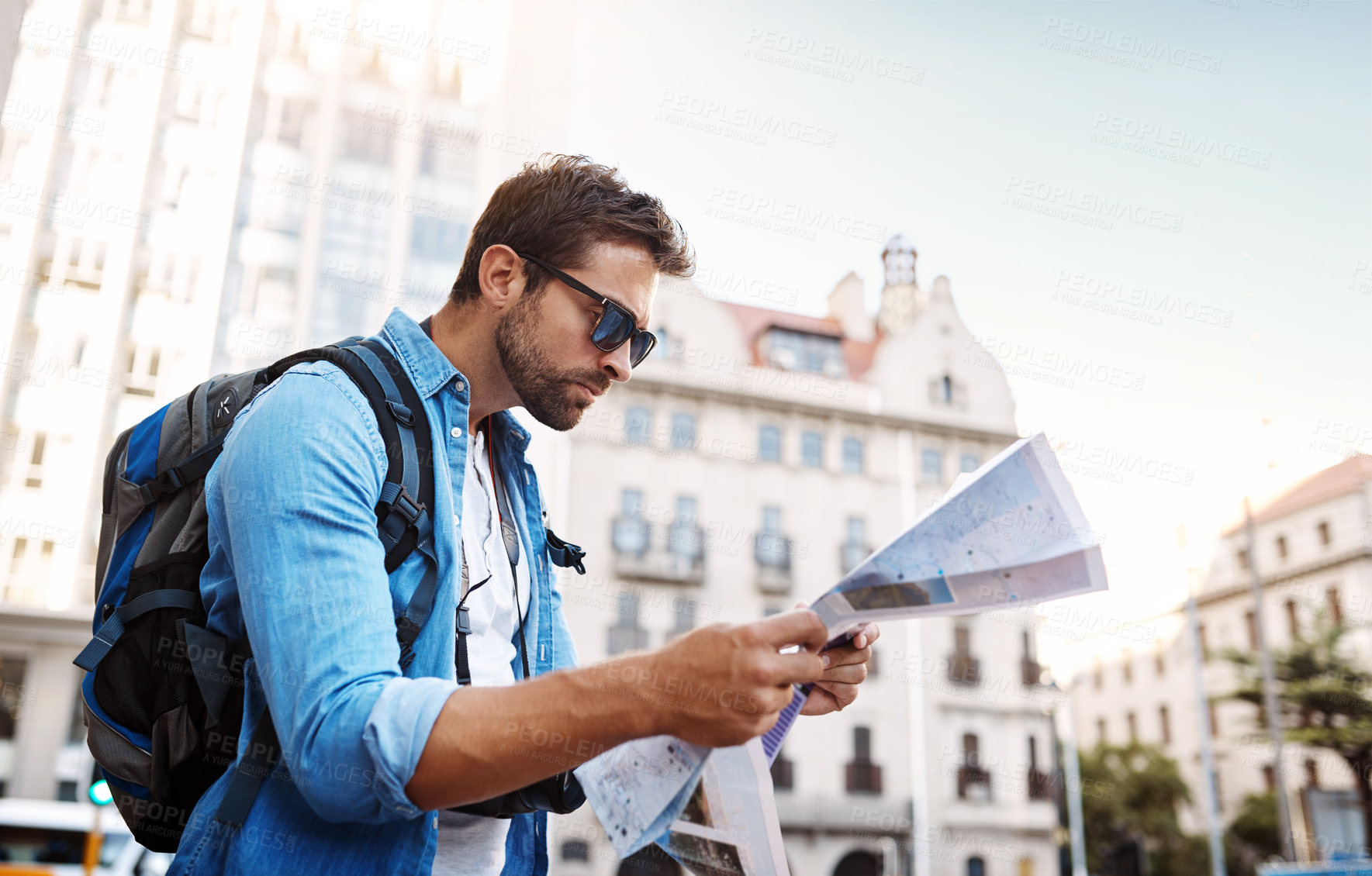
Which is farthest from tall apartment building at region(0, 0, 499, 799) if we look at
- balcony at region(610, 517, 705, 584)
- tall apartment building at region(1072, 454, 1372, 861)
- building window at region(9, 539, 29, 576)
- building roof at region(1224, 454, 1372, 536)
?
building roof at region(1224, 454, 1372, 536)

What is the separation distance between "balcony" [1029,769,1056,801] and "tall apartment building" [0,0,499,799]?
763 inches

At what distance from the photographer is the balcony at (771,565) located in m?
24.6

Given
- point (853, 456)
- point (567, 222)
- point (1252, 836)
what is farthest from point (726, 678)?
point (1252, 836)

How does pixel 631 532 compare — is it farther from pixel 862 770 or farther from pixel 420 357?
pixel 420 357

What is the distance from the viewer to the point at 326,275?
22.8m

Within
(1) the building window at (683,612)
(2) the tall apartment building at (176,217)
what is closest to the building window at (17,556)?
(2) the tall apartment building at (176,217)

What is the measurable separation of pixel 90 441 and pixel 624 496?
40.4 ft

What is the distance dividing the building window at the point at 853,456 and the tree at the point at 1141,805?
13228 millimetres

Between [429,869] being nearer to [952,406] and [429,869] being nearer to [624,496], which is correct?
[624,496]

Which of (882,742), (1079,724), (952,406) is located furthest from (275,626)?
(1079,724)

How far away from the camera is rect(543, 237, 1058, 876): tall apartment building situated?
23391 mm

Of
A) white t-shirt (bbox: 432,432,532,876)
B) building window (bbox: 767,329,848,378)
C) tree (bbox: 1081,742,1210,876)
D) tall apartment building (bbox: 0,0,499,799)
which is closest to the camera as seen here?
white t-shirt (bbox: 432,432,532,876)

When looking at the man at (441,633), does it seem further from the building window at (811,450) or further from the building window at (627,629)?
the building window at (811,450)

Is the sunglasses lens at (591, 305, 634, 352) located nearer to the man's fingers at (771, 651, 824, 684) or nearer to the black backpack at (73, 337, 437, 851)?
the black backpack at (73, 337, 437, 851)
